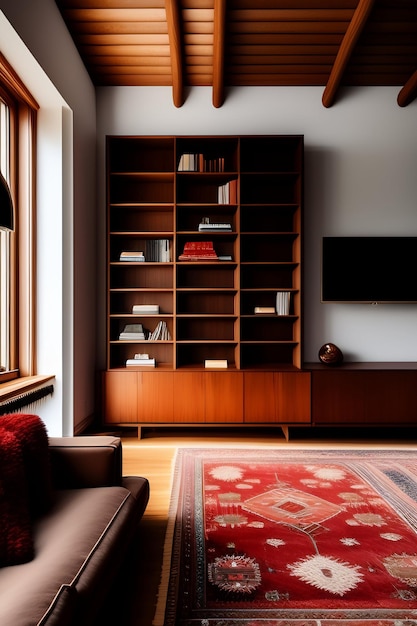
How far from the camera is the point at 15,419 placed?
5.56 ft

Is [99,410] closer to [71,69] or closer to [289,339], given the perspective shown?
[289,339]

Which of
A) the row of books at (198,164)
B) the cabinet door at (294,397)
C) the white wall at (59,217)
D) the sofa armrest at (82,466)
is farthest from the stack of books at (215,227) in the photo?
the sofa armrest at (82,466)

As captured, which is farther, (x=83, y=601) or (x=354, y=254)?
(x=354, y=254)

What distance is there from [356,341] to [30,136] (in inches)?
131

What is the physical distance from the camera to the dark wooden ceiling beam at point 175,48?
10.7 ft

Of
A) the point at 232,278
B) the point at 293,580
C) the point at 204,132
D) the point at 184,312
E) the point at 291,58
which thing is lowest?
the point at 293,580

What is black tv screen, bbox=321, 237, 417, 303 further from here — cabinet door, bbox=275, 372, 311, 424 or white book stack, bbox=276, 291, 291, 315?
cabinet door, bbox=275, 372, 311, 424

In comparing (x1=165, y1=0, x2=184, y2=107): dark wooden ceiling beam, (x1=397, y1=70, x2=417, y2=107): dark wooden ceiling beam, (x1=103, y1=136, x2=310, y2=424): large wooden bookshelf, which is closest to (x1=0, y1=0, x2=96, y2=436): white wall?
(x1=103, y1=136, x2=310, y2=424): large wooden bookshelf

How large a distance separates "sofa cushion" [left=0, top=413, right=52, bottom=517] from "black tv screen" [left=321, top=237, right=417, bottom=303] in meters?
3.13

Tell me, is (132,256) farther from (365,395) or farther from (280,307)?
(365,395)

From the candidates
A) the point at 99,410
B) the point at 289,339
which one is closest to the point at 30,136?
the point at 99,410

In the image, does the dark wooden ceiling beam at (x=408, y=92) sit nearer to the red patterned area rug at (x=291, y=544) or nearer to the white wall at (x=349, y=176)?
the white wall at (x=349, y=176)

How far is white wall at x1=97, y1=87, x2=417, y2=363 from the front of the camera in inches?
174

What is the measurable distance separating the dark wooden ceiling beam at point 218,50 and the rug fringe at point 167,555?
10.7 ft
